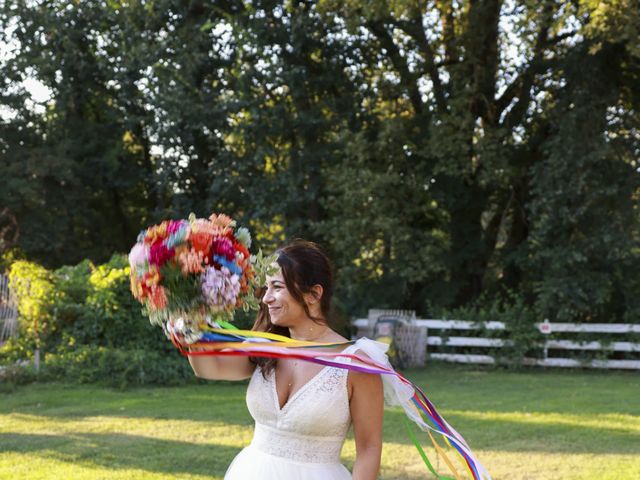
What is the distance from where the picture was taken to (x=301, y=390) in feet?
10.5

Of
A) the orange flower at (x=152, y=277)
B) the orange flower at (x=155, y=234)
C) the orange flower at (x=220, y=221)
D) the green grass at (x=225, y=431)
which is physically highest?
the orange flower at (x=220, y=221)

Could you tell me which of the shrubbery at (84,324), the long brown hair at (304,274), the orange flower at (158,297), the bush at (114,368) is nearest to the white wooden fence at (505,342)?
the shrubbery at (84,324)

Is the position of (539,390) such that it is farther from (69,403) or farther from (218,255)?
(218,255)

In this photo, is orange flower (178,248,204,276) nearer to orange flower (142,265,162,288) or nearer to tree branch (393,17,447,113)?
orange flower (142,265,162,288)

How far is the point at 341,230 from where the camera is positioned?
57.0 ft

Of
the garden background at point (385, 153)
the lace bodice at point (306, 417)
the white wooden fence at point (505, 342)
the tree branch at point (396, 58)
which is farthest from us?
the tree branch at point (396, 58)

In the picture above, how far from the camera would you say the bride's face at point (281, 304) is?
→ 127 inches

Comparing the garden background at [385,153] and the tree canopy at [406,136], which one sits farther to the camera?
the tree canopy at [406,136]

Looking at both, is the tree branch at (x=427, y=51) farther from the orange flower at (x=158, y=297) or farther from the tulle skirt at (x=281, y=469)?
the orange flower at (x=158, y=297)

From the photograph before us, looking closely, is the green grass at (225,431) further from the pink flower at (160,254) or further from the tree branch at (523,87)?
the tree branch at (523,87)

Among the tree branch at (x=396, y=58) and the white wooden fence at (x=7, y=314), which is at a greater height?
the tree branch at (x=396, y=58)

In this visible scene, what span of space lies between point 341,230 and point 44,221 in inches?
393

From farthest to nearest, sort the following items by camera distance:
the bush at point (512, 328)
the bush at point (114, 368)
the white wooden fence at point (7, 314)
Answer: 1. the bush at point (512, 328)
2. the white wooden fence at point (7, 314)
3. the bush at point (114, 368)

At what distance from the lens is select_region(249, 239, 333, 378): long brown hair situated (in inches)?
127
